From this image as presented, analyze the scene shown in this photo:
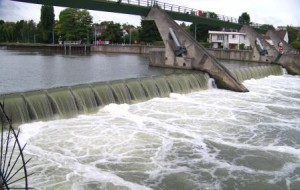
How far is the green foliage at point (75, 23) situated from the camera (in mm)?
86938

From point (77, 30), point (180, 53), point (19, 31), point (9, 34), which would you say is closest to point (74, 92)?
point (180, 53)

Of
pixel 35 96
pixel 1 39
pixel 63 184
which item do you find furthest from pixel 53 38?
pixel 63 184

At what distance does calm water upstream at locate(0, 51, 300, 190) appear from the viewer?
913cm

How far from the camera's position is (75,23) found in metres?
87.1

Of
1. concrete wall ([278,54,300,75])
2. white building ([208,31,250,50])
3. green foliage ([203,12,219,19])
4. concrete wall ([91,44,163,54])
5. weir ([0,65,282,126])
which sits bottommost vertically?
weir ([0,65,282,126])

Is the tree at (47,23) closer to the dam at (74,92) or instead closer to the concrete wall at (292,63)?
the concrete wall at (292,63)

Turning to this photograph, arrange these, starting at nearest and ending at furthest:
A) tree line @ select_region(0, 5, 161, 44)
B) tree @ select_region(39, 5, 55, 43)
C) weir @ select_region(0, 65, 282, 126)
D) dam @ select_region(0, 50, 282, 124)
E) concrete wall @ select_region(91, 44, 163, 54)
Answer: weir @ select_region(0, 65, 282, 126)
dam @ select_region(0, 50, 282, 124)
concrete wall @ select_region(91, 44, 163, 54)
tree line @ select_region(0, 5, 161, 44)
tree @ select_region(39, 5, 55, 43)

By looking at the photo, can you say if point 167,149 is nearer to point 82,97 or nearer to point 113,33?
point 82,97

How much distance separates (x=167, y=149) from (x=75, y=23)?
80531mm

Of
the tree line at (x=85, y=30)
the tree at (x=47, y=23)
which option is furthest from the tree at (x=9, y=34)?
the tree at (x=47, y=23)

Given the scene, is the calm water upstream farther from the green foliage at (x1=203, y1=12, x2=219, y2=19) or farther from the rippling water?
the green foliage at (x1=203, y1=12, x2=219, y2=19)

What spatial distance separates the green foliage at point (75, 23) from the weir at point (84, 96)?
68581 mm

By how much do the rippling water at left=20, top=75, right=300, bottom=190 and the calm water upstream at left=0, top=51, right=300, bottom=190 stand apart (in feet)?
0.09

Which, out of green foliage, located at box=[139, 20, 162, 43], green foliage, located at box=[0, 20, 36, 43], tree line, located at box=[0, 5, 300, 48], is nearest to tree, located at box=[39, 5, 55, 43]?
tree line, located at box=[0, 5, 300, 48]
